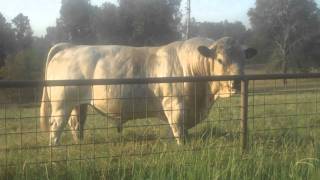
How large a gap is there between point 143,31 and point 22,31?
13.7m

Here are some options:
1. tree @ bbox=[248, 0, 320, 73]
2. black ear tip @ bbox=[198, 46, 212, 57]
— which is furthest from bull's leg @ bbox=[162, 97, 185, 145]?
tree @ bbox=[248, 0, 320, 73]

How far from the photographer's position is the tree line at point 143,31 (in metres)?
51.6

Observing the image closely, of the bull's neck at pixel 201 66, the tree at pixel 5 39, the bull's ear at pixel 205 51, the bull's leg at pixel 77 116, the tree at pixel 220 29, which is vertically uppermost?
the tree at pixel 220 29

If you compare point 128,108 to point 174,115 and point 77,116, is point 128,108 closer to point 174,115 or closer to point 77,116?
point 174,115

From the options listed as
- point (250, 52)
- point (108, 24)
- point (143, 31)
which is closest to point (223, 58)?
point (250, 52)

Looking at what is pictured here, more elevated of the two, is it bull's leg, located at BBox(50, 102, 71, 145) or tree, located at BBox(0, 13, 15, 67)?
→ tree, located at BBox(0, 13, 15, 67)

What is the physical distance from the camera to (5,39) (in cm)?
5341

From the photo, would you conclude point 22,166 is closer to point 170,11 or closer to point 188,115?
point 188,115

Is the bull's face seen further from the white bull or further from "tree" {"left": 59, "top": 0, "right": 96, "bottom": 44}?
"tree" {"left": 59, "top": 0, "right": 96, "bottom": 44}

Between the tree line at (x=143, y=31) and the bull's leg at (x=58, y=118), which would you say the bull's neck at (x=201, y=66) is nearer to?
the bull's leg at (x=58, y=118)

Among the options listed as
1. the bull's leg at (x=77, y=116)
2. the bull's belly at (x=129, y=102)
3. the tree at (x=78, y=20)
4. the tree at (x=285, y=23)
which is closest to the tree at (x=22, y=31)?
the tree at (x=78, y=20)

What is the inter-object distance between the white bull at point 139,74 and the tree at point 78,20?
42.3m

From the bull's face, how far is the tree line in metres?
32.2

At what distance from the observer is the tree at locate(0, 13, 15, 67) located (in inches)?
1963
